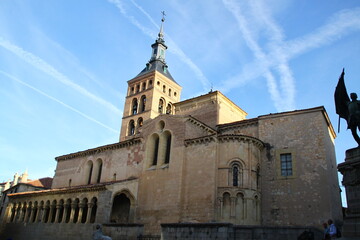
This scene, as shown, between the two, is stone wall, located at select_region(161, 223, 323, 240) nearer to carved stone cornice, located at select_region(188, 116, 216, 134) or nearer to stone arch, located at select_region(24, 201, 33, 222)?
carved stone cornice, located at select_region(188, 116, 216, 134)

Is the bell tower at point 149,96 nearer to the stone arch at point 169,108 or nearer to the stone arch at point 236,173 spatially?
the stone arch at point 169,108

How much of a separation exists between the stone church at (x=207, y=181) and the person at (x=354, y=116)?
922cm

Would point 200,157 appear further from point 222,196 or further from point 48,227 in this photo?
point 48,227

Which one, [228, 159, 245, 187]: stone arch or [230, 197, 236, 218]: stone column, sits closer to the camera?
[230, 197, 236, 218]: stone column

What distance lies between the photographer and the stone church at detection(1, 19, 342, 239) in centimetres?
2011

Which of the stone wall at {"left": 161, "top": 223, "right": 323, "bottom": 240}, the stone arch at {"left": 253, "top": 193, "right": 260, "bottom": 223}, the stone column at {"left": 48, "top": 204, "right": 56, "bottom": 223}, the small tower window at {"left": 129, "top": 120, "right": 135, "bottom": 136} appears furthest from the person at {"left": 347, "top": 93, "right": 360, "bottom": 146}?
the small tower window at {"left": 129, "top": 120, "right": 135, "bottom": 136}

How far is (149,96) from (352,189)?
105ft

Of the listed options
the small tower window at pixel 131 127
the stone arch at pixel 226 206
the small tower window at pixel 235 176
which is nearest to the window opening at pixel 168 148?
the small tower window at pixel 235 176

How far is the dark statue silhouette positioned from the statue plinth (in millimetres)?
899

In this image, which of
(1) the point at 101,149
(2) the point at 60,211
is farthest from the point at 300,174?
(2) the point at 60,211

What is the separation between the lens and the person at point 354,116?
37.4 ft

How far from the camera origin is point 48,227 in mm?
26078

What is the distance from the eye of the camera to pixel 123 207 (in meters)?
25.1

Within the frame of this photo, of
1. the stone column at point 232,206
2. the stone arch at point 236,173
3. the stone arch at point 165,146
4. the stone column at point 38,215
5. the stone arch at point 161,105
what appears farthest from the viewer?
the stone arch at point 161,105
